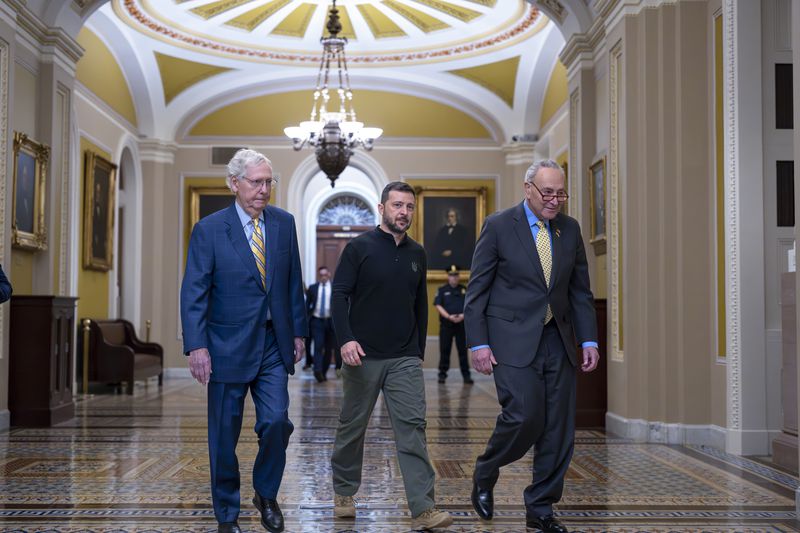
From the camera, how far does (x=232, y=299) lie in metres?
3.59

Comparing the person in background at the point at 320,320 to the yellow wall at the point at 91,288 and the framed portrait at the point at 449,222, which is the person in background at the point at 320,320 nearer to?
the framed portrait at the point at 449,222

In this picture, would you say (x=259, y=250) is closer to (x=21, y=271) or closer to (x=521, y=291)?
(x=521, y=291)

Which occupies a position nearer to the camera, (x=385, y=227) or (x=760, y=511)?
(x=385, y=227)

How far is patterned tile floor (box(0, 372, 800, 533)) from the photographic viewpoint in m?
4.11

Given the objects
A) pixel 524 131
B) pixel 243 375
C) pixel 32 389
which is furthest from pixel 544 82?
pixel 243 375

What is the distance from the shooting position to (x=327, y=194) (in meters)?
22.5

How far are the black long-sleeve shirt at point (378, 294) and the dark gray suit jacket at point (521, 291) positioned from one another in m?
0.31

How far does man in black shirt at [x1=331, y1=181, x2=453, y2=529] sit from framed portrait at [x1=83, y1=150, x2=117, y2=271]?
8229mm

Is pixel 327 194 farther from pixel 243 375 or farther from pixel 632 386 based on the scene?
pixel 243 375

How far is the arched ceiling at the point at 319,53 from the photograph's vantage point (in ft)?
40.0

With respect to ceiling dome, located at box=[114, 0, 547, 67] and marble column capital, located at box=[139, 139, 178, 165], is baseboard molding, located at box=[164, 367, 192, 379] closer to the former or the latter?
marble column capital, located at box=[139, 139, 178, 165]

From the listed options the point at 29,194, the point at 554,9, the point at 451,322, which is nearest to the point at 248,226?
the point at 29,194

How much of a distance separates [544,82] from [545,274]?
406 inches

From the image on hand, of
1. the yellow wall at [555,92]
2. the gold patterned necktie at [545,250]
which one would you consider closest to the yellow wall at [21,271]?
the gold patterned necktie at [545,250]
